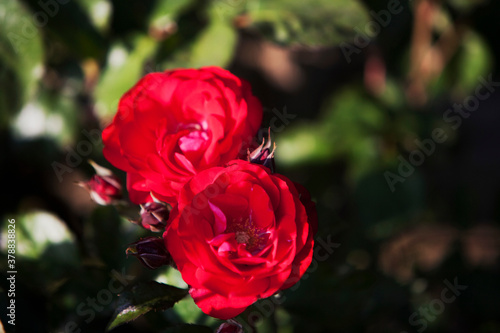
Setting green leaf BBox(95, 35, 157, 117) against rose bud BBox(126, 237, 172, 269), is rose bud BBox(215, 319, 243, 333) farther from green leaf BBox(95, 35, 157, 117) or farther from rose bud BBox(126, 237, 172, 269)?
green leaf BBox(95, 35, 157, 117)

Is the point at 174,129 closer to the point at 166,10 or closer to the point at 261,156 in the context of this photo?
the point at 261,156

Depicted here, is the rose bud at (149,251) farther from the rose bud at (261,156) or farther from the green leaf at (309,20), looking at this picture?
the green leaf at (309,20)

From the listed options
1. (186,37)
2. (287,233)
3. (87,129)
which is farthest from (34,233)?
(287,233)

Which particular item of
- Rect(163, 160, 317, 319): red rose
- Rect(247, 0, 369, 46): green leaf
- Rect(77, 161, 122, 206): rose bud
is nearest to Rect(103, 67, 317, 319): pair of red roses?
Rect(163, 160, 317, 319): red rose

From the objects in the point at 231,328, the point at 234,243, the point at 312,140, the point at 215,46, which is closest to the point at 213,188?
the point at 234,243

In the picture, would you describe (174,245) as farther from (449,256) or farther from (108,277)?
(449,256)

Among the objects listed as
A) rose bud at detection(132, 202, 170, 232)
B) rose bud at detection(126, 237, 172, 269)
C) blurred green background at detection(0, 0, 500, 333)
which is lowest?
blurred green background at detection(0, 0, 500, 333)

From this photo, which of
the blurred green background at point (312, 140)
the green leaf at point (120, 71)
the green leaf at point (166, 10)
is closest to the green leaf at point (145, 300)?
the blurred green background at point (312, 140)
